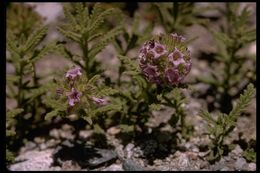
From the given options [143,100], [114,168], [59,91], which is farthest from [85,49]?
[114,168]

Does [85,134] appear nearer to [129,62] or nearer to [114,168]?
[114,168]

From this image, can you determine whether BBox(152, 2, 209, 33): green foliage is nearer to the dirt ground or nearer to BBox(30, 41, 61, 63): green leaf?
the dirt ground

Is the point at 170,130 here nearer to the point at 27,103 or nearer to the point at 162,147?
the point at 162,147

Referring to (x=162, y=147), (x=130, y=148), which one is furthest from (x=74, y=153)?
(x=162, y=147)

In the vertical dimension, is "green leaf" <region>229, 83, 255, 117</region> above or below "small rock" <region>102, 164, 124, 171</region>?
Result: above

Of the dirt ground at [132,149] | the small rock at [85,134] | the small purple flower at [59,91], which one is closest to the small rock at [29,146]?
the dirt ground at [132,149]

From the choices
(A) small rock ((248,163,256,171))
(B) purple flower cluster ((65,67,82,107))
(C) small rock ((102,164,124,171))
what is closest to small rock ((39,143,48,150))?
(C) small rock ((102,164,124,171))

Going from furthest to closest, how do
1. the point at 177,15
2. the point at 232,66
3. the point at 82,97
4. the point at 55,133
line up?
the point at 232,66, the point at 177,15, the point at 55,133, the point at 82,97
